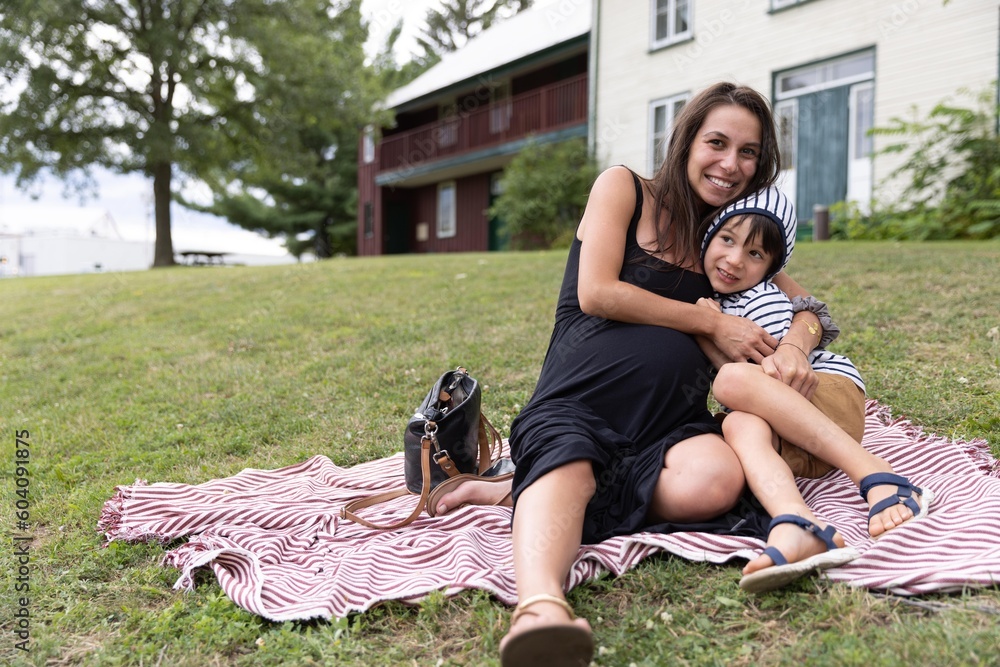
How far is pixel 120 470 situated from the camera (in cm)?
390

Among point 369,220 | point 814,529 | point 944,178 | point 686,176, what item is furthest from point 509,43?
point 814,529

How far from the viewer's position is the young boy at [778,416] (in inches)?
83.4

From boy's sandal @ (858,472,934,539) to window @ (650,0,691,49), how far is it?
13.6 metres

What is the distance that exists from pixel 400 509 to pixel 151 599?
980mm

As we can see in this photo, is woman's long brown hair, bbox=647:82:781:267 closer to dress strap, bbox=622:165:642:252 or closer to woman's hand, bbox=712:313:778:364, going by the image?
dress strap, bbox=622:165:642:252

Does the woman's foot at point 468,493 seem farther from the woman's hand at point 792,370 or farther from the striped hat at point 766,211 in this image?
the striped hat at point 766,211

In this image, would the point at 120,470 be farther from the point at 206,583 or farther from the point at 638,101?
the point at 638,101

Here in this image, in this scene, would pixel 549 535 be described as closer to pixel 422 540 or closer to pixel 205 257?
pixel 422 540

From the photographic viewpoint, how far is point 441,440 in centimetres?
305

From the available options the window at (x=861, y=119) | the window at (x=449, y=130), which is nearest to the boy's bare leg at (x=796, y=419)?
the window at (x=861, y=119)

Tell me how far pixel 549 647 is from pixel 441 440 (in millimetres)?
1394

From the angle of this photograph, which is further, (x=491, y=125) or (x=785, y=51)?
(x=491, y=125)

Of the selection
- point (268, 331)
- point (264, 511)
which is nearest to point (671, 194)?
point (264, 511)

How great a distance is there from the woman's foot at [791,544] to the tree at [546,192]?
12.7m
